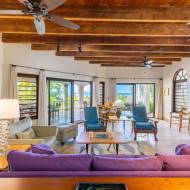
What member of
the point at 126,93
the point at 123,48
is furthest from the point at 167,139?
the point at 126,93

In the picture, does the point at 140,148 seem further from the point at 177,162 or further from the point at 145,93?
the point at 145,93

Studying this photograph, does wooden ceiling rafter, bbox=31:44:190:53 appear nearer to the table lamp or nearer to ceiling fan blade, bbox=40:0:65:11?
the table lamp

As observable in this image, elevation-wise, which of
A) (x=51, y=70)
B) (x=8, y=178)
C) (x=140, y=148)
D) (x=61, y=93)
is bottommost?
(x=140, y=148)

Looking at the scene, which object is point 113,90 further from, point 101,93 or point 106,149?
point 106,149

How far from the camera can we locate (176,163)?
2490 millimetres

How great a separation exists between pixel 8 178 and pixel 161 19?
131 inches

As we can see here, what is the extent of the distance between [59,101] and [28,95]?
2020mm

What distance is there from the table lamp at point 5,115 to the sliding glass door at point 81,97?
6.93m

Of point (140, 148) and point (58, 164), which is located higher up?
point (58, 164)

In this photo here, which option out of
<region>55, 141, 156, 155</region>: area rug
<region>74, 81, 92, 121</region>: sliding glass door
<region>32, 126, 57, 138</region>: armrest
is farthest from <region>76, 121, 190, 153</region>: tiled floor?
<region>74, 81, 92, 121</region>: sliding glass door

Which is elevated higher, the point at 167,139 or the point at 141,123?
the point at 141,123

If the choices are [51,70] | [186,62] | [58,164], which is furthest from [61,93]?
[58,164]

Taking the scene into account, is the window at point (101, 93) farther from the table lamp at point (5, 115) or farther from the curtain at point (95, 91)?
the table lamp at point (5, 115)

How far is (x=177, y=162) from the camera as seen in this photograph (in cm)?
249
